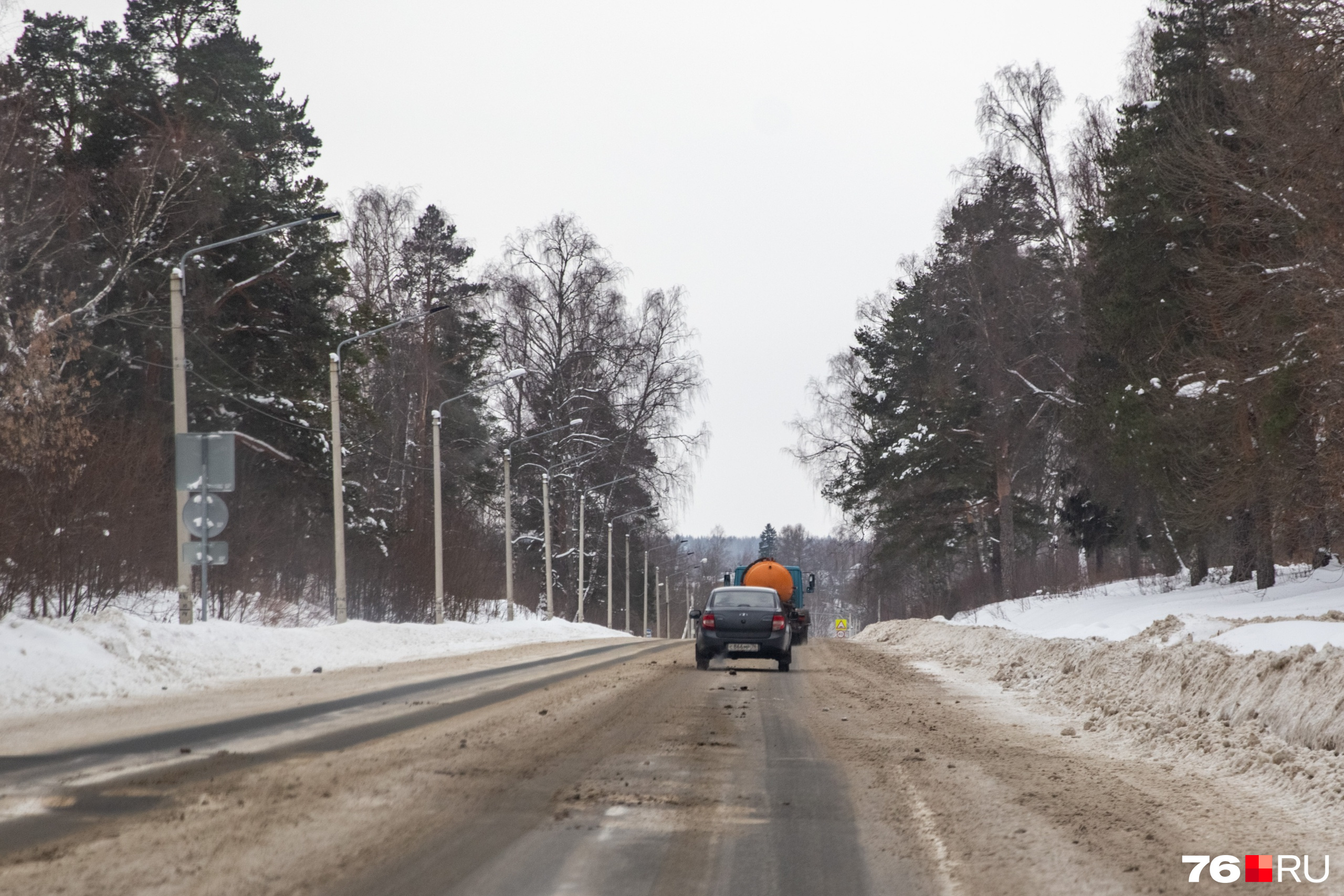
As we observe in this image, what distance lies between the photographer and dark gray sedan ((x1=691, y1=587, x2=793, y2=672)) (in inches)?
904

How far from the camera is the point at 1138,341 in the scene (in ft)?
93.9

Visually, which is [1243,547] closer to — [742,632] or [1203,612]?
[1203,612]

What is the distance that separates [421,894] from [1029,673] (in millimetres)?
15571

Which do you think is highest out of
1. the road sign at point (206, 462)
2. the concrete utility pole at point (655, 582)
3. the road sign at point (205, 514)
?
the road sign at point (206, 462)

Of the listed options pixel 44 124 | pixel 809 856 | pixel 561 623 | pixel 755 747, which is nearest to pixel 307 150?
pixel 44 124

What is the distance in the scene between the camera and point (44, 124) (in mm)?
33625

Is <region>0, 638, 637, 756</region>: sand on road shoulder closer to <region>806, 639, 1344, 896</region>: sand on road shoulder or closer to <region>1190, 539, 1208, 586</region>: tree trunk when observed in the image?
<region>806, 639, 1344, 896</region>: sand on road shoulder

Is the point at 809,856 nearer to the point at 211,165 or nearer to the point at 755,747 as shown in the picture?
the point at 755,747

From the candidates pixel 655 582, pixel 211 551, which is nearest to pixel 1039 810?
pixel 211 551

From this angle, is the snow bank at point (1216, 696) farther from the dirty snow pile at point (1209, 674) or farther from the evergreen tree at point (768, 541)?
the evergreen tree at point (768, 541)

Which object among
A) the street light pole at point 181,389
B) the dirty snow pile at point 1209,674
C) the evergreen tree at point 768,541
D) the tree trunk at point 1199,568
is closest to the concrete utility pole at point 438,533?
the street light pole at point 181,389

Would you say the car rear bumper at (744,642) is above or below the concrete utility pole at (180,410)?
below

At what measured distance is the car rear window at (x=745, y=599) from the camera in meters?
23.5

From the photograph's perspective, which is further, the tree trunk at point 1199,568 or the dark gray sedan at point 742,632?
the tree trunk at point 1199,568
